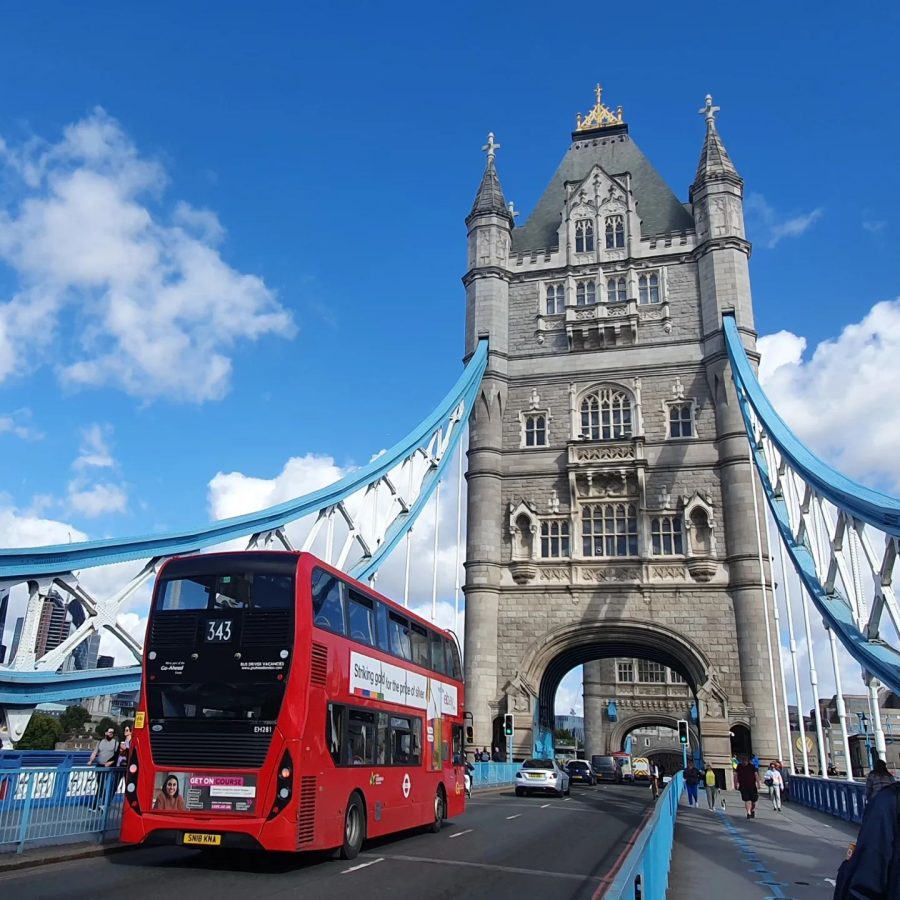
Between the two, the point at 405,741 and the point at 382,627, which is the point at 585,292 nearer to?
the point at 382,627

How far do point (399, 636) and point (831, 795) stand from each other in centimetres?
1360

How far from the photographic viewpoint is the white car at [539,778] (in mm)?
24281

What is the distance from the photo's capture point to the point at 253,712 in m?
8.85

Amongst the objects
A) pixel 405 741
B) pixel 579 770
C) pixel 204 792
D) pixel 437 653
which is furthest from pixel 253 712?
pixel 579 770

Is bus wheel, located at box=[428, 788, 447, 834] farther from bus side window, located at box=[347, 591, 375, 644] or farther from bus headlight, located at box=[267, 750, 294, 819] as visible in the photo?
bus headlight, located at box=[267, 750, 294, 819]

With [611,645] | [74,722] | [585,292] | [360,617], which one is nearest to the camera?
[360,617]

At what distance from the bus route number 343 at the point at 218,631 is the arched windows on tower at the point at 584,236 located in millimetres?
28957

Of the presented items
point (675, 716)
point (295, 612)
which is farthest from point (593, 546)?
point (675, 716)

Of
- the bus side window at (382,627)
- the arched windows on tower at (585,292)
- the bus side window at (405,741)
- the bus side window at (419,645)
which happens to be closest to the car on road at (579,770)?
the arched windows on tower at (585,292)

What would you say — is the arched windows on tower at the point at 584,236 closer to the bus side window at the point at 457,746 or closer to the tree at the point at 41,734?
the bus side window at the point at 457,746

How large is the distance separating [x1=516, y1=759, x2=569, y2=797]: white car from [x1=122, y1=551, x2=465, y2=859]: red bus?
14933 millimetres

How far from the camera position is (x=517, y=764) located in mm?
28656

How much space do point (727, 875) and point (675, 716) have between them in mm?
49772

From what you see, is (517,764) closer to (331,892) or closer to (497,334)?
(497,334)
